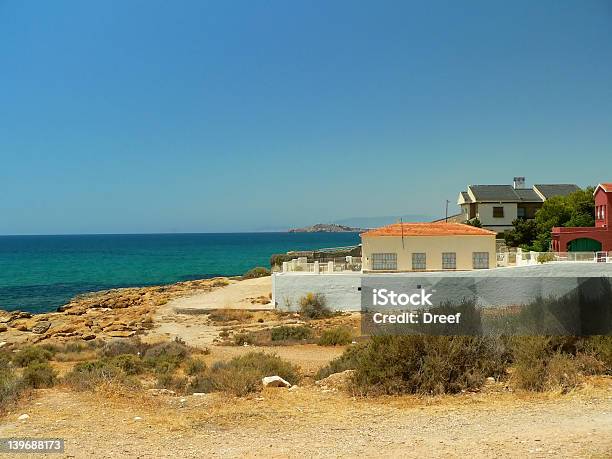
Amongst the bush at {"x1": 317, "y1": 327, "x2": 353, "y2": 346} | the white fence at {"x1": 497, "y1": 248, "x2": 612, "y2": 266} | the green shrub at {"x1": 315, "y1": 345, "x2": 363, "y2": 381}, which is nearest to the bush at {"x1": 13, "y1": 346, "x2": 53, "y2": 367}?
the bush at {"x1": 317, "y1": 327, "x2": 353, "y2": 346}

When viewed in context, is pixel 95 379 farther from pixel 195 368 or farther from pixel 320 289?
pixel 320 289

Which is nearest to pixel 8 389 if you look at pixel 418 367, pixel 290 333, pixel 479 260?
pixel 418 367

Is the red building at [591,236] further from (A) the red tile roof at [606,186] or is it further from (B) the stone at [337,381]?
(B) the stone at [337,381]

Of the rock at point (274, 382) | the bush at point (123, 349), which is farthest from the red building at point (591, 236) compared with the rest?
the rock at point (274, 382)

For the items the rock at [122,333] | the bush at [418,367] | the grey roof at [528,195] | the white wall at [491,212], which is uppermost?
the grey roof at [528,195]

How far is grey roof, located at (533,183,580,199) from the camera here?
53228 mm

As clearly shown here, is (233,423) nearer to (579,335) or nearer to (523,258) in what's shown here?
(579,335)

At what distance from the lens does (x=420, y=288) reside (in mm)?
25984

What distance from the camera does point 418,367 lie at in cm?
1033

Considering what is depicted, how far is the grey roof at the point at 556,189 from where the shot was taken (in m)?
53.2

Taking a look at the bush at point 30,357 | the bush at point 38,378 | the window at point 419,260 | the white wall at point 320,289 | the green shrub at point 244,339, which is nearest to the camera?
the bush at point 38,378

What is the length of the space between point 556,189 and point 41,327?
46.4m

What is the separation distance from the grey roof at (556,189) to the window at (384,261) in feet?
100

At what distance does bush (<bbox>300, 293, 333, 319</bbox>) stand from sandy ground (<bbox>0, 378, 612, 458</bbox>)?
1601 cm
